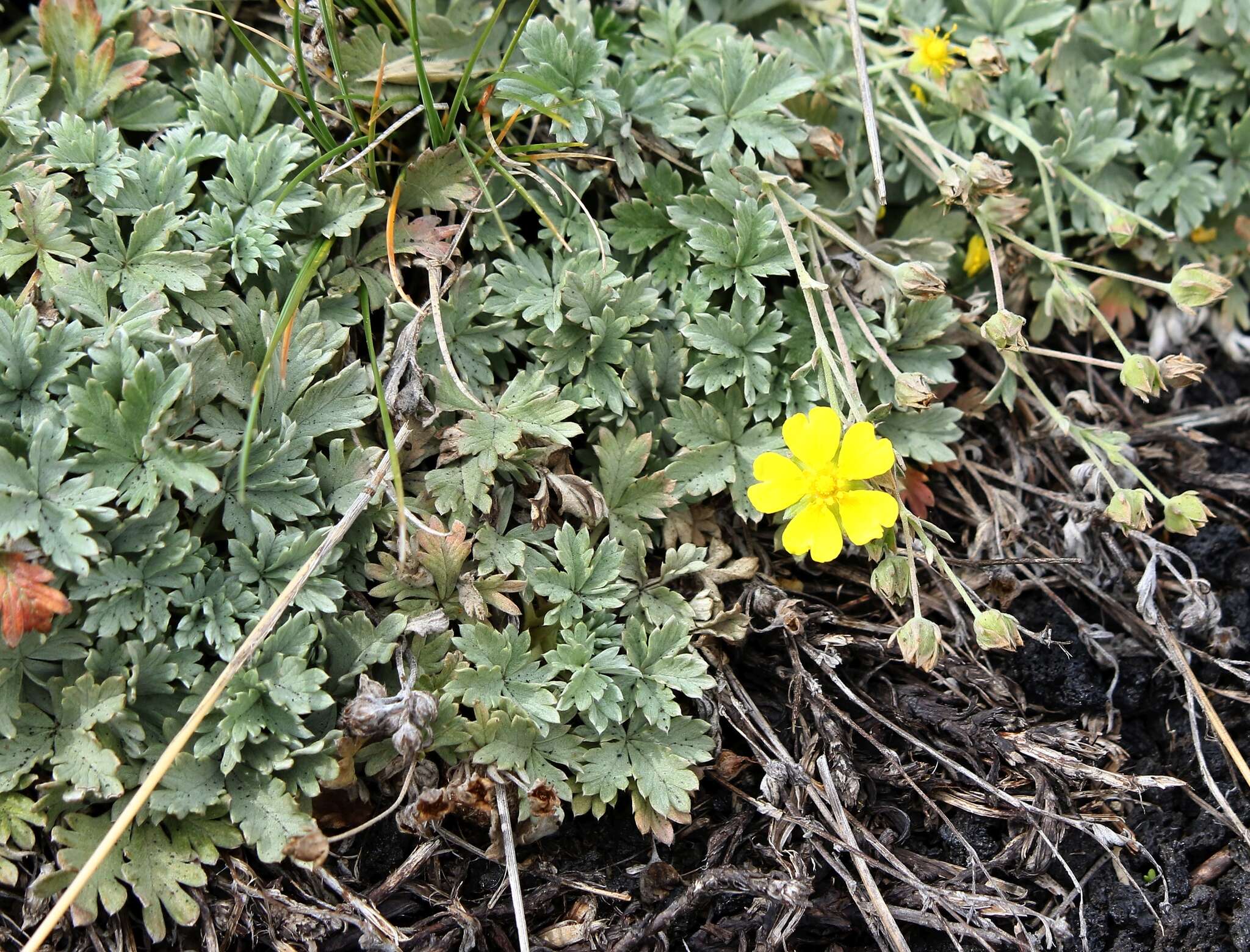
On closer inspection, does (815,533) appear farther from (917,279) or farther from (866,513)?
(917,279)

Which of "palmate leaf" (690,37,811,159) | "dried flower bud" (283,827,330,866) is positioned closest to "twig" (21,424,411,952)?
"dried flower bud" (283,827,330,866)

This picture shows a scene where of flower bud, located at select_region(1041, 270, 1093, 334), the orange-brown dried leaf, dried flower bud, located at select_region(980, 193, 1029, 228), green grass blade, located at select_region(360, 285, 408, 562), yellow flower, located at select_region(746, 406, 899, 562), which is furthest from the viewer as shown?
the orange-brown dried leaf

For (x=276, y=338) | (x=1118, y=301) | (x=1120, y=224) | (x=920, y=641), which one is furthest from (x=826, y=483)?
(x=1118, y=301)

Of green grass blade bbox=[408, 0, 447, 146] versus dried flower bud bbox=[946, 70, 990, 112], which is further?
dried flower bud bbox=[946, 70, 990, 112]

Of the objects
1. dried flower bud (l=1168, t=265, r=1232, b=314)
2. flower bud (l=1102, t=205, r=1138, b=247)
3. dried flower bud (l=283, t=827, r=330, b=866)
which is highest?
flower bud (l=1102, t=205, r=1138, b=247)

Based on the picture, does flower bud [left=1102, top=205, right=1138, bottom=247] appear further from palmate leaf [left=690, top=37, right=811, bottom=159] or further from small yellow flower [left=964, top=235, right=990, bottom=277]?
palmate leaf [left=690, top=37, right=811, bottom=159]

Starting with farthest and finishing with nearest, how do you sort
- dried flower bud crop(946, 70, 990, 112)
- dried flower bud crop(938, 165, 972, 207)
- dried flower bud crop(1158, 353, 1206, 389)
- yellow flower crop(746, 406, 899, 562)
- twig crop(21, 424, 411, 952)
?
dried flower bud crop(946, 70, 990, 112) → dried flower bud crop(938, 165, 972, 207) → dried flower bud crop(1158, 353, 1206, 389) → yellow flower crop(746, 406, 899, 562) → twig crop(21, 424, 411, 952)
